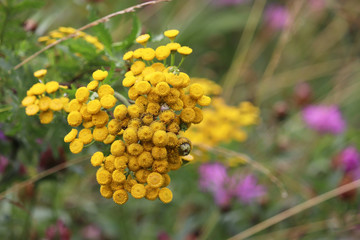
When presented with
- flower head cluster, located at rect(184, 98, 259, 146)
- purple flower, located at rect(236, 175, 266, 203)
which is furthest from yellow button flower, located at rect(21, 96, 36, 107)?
purple flower, located at rect(236, 175, 266, 203)

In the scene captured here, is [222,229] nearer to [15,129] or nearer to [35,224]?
[35,224]

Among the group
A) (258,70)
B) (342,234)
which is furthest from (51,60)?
(258,70)

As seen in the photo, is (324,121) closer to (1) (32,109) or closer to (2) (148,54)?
(2) (148,54)

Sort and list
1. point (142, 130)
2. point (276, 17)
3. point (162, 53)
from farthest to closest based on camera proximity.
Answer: point (276, 17), point (162, 53), point (142, 130)

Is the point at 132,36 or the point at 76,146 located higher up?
the point at 132,36

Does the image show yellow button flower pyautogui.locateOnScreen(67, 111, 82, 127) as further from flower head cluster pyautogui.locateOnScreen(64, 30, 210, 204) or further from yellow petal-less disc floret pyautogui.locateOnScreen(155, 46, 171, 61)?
yellow petal-less disc floret pyautogui.locateOnScreen(155, 46, 171, 61)

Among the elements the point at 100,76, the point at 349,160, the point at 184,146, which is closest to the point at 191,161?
the point at 184,146
